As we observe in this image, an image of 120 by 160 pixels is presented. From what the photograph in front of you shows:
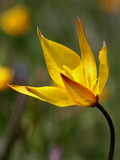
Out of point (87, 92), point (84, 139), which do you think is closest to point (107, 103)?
point (84, 139)

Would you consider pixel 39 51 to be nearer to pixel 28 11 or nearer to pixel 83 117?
pixel 28 11

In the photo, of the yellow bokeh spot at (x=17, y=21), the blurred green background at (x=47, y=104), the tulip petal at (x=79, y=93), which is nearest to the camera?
the tulip petal at (x=79, y=93)

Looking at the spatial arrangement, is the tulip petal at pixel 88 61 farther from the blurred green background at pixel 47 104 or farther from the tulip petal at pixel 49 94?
the blurred green background at pixel 47 104

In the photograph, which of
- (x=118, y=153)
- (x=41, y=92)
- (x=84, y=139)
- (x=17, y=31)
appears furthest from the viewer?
(x=17, y=31)

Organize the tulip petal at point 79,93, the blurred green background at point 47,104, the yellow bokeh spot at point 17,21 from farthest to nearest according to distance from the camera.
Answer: the yellow bokeh spot at point 17,21, the blurred green background at point 47,104, the tulip petal at point 79,93

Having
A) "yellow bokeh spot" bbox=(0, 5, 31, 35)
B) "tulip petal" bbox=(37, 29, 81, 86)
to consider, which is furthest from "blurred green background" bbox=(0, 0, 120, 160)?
"tulip petal" bbox=(37, 29, 81, 86)

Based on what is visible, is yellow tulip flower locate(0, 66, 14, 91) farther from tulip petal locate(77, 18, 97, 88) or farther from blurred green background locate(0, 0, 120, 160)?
tulip petal locate(77, 18, 97, 88)

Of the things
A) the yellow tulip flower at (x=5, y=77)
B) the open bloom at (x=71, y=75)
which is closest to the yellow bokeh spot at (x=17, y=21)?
the yellow tulip flower at (x=5, y=77)
